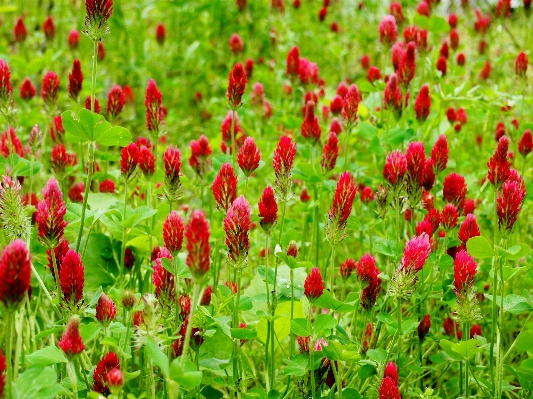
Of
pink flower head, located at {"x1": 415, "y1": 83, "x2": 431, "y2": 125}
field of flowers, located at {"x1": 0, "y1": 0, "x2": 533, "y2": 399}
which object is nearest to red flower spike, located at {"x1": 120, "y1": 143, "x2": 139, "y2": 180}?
field of flowers, located at {"x1": 0, "y1": 0, "x2": 533, "y2": 399}

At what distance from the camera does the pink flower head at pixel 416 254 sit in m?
1.54

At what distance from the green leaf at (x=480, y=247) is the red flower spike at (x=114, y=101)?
1.27 meters

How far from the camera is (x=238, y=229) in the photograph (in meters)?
1.46

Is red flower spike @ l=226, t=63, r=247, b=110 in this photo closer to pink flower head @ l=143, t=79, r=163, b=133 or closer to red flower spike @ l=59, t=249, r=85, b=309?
pink flower head @ l=143, t=79, r=163, b=133

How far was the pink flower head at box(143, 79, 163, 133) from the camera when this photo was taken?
6.68ft

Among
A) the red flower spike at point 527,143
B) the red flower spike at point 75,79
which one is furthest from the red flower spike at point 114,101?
the red flower spike at point 527,143

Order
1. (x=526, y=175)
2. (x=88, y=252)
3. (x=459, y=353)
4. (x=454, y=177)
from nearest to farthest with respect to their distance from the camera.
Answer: (x=459, y=353) → (x=454, y=177) → (x=88, y=252) → (x=526, y=175)

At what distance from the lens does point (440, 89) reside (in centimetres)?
299

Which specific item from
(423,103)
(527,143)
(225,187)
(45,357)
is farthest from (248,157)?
(527,143)

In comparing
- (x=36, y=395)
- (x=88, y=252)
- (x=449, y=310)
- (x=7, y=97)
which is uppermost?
(x=7, y=97)

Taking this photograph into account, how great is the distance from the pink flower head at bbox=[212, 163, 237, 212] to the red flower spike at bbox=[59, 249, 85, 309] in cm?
39

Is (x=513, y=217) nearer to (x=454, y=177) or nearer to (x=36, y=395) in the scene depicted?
(x=454, y=177)

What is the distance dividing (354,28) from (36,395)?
535 centimetres

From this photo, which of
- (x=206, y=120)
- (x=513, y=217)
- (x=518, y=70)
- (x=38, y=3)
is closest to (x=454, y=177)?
(x=513, y=217)
